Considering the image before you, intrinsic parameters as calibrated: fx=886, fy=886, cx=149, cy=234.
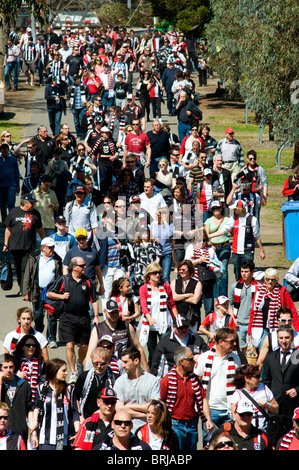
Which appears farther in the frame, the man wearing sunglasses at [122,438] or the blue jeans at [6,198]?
the blue jeans at [6,198]

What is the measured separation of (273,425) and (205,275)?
438 cm

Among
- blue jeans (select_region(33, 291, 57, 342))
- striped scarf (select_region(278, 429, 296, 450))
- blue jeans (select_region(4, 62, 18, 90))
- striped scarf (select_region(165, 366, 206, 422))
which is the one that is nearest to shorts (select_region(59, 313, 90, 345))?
blue jeans (select_region(33, 291, 57, 342))

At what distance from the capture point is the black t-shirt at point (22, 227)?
13.7 m

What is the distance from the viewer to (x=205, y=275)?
12641 millimetres

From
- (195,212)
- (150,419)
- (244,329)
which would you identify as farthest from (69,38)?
(150,419)

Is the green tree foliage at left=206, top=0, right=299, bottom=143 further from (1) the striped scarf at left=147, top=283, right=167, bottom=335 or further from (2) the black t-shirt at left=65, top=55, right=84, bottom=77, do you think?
(1) the striped scarf at left=147, top=283, right=167, bottom=335

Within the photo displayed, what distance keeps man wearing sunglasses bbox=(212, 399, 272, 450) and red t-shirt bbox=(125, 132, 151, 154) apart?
11.4 m

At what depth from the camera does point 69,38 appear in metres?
39.5

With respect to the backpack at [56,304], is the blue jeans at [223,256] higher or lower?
lower

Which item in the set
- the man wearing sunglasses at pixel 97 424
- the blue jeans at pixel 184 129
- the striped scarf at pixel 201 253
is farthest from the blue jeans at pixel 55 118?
the man wearing sunglasses at pixel 97 424

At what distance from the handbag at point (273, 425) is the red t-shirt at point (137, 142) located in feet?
34.9

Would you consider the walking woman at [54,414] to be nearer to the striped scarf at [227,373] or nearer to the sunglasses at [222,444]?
the striped scarf at [227,373]

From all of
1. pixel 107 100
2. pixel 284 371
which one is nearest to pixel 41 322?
pixel 284 371

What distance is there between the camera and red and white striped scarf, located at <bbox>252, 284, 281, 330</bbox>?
35.9 feet
